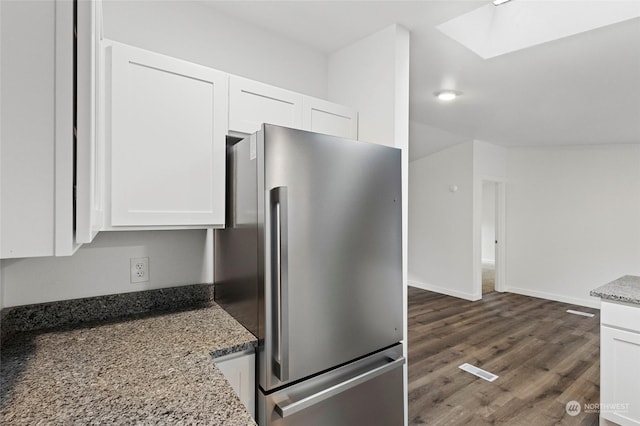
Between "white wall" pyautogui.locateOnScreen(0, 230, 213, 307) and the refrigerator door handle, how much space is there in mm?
750

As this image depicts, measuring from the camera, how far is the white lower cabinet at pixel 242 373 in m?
1.25

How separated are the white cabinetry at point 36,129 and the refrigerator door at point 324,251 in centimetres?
67

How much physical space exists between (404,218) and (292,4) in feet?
4.44

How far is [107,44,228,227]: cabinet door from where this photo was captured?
1.32m

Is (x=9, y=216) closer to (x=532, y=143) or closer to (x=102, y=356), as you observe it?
(x=102, y=356)

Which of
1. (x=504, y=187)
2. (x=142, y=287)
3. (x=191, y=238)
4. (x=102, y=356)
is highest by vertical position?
(x=504, y=187)

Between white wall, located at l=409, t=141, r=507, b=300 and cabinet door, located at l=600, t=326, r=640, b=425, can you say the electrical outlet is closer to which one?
cabinet door, located at l=600, t=326, r=640, b=425

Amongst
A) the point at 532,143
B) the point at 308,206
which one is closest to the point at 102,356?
the point at 308,206

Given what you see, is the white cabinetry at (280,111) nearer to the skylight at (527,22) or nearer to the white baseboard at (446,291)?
the skylight at (527,22)

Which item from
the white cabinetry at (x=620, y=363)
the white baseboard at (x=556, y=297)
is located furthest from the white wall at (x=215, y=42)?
the white baseboard at (x=556, y=297)

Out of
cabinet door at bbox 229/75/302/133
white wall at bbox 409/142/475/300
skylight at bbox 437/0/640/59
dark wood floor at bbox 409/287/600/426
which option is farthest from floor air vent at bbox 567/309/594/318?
cabinet door at bbox 229/75/302/133

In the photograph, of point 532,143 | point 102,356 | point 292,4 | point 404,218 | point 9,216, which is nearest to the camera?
point 9,216

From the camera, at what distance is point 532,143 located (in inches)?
206

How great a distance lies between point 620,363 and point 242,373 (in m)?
2.22
